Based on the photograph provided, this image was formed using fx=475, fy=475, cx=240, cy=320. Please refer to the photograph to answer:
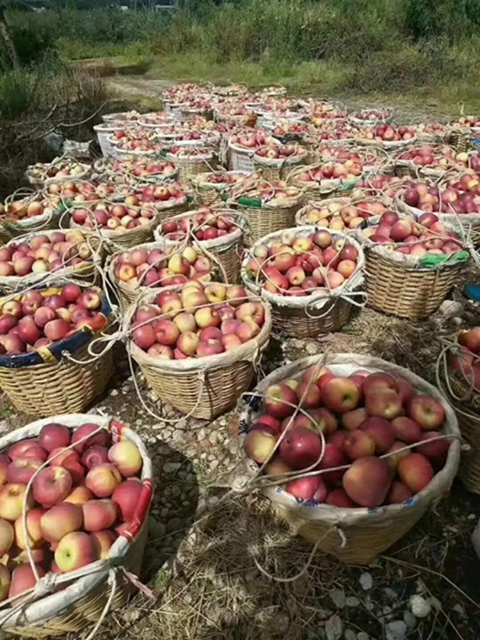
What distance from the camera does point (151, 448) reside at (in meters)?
2.57

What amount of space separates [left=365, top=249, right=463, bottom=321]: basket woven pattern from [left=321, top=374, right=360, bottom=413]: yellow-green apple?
53.4 inches

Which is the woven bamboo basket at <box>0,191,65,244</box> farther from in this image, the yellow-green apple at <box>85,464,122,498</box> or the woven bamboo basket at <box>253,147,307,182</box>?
the yellow-green apple at <box>85,464,122,498</box>

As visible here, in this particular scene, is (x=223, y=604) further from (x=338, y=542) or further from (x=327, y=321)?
(x=327, y=321)

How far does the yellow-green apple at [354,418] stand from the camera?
194cm

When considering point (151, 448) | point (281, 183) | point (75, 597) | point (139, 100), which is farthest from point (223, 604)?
point (139, 100)

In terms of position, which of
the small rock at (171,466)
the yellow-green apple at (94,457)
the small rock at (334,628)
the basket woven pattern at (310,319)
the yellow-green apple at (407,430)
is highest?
the yellow-green apple at (407,430)

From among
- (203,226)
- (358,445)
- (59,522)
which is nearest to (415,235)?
(203,226)

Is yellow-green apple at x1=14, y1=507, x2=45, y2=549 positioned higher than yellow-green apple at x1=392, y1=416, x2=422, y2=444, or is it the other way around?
yellow-green apple at x1=392, y1=416, x2=422, y2=444

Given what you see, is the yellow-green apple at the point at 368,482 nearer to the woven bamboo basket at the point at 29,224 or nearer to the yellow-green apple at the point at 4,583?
the yellow-green apple at the point at 4,583

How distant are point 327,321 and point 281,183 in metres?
1.78

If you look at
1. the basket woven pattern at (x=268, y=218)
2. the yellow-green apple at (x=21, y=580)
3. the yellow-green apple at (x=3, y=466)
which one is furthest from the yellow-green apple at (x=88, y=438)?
the basket woven pattern at (x=268, y=218)

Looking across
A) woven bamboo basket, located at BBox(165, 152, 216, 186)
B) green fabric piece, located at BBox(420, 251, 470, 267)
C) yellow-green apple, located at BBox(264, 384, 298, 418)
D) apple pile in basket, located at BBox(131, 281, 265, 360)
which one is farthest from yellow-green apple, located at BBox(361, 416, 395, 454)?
woven bamboo basket, located at BBox(165, 152, 216, 186)

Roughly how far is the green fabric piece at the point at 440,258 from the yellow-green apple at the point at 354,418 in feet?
4.53

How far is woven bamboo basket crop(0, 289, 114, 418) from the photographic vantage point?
91.0 inches
